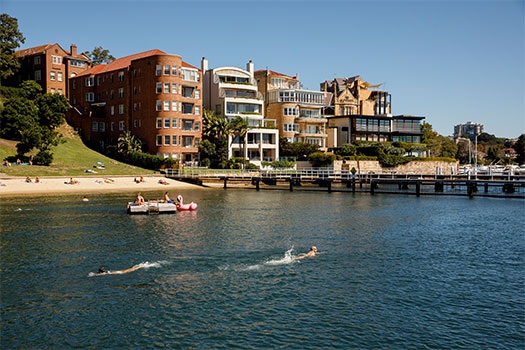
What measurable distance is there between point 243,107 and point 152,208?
57699 millimetres

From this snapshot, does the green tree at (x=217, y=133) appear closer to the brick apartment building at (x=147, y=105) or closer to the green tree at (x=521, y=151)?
the brick apartment building at (x=147, y=105)

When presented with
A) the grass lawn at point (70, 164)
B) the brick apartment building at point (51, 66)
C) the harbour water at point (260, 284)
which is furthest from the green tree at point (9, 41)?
the harbour water at point (260, 284)

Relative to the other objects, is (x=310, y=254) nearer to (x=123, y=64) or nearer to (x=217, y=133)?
(x=217, y=133)

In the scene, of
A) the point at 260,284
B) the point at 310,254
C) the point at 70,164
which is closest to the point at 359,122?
the point at 70,164

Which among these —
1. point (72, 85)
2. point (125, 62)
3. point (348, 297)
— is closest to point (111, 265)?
point (348, 297)

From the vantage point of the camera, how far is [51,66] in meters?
106

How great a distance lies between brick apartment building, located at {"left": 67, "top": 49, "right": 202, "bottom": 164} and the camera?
8938cm

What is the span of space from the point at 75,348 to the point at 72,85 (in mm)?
99561

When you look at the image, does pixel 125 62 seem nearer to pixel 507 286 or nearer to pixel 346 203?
pixel 346 203

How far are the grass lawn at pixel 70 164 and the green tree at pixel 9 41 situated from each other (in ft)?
73.5

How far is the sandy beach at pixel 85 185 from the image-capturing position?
63.6 metres

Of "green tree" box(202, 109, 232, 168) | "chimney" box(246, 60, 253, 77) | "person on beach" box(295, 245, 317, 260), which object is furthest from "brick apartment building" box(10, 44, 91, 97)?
"person on beach" box(295, 245, 317, 260)

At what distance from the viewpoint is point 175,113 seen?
90.2m

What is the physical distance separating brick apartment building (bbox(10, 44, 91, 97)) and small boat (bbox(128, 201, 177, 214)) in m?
67.6
